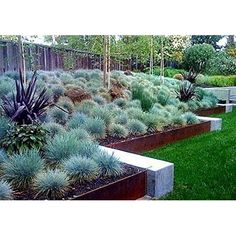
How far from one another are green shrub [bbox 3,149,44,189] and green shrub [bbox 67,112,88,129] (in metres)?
0.91

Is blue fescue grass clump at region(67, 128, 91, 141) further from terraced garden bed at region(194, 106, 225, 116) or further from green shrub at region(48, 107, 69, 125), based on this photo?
terraced garden bed at region(194, 106, 225, 116)

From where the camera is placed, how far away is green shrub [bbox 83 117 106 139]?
323cm

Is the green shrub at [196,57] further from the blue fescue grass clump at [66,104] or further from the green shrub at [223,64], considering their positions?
the blue fescue grass clump at [66,104]

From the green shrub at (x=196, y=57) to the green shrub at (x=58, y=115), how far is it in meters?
1.27

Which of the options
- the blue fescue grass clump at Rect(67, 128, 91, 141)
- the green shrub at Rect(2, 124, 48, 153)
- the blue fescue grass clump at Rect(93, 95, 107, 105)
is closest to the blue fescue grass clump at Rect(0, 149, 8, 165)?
the green shrub at Rect(2, 124, 48, 153)

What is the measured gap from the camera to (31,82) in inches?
113

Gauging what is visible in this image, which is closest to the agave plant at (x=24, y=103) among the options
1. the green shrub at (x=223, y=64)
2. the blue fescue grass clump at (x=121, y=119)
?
the blue fescue grass clump at (x=121, y=119)

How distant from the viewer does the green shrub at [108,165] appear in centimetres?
248

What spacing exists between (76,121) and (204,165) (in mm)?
1222
